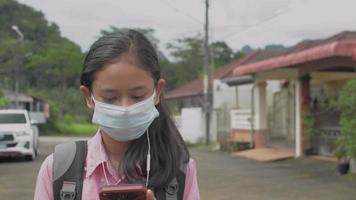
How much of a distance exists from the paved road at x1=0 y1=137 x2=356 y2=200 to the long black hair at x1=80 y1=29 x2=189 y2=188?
7783 millimetres

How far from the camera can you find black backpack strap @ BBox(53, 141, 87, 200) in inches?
73.1

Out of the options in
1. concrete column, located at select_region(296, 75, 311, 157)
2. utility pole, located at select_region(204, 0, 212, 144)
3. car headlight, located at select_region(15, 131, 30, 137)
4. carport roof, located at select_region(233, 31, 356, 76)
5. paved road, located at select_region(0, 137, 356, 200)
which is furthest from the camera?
utility pole, located at select_region(204, 0, 212, 144)

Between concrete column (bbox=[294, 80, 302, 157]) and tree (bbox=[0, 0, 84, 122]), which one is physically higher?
tree (bbox=[0, 0, 84, 122])

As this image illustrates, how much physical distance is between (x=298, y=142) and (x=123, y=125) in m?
16.2

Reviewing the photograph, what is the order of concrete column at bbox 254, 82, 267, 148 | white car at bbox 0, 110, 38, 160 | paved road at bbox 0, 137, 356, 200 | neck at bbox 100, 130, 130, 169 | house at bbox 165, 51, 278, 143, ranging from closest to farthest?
neck at bbox 100, 130, 130, 169, paved road at bbox 0, 137, 356, 200, white car at bbox 0, 110, 38, 160, concrete column at bbox 254, 82, 267, 148, house at bbox 165, 51, 278, 143

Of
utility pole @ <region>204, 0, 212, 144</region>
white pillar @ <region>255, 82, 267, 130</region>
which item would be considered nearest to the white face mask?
white pillar @ <region>255, 82, 267, 130</region>

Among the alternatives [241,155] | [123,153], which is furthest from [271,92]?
[123,153]

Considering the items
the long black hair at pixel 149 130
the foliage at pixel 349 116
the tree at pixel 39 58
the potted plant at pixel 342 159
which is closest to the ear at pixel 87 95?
the long black hair at pixel 149 130

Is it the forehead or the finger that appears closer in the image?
the finger

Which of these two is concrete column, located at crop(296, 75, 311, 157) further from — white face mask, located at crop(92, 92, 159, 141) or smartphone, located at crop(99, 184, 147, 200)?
smartphone, located at crop(99, 184, 147, 200)

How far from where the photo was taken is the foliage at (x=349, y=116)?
12172mm

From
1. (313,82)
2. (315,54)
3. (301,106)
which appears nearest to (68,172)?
(315,54)

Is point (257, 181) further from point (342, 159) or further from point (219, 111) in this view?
point (219, 111)

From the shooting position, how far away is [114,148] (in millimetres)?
2023
